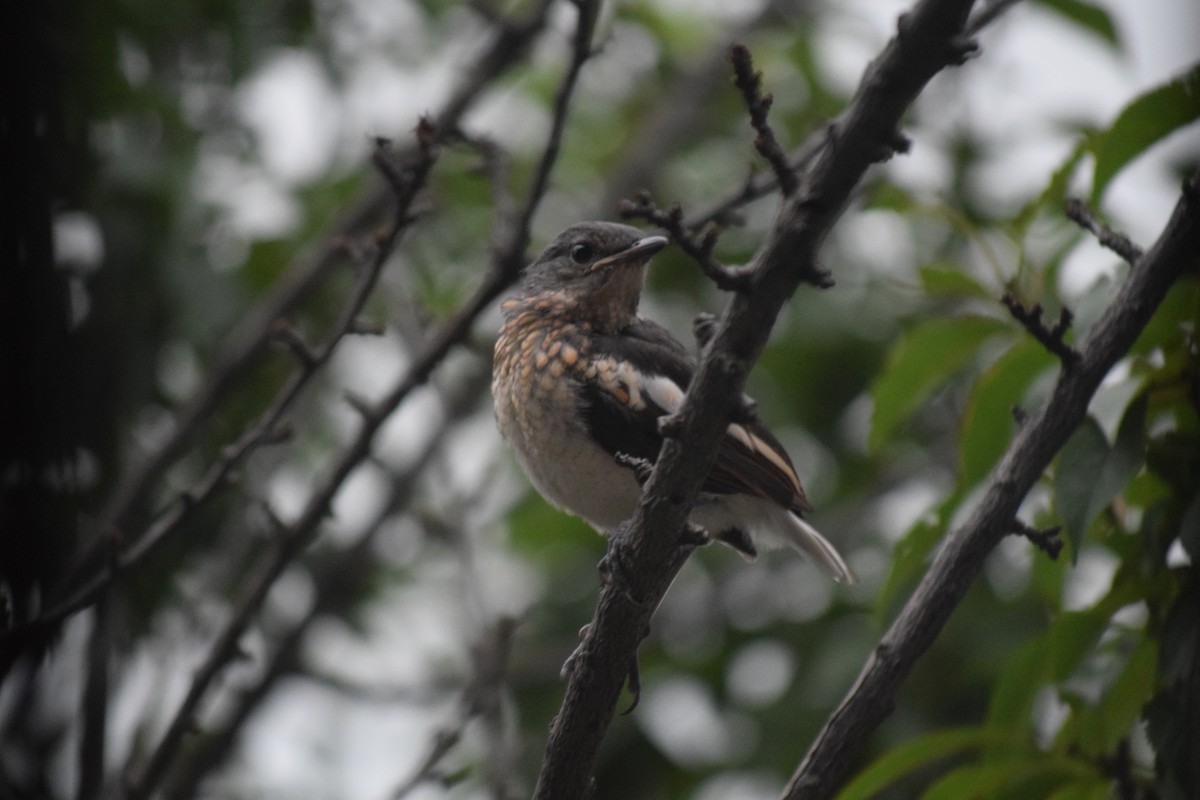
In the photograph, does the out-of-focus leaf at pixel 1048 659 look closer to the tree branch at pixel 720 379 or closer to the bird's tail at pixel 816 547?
the bird's tail at pixel 816 547

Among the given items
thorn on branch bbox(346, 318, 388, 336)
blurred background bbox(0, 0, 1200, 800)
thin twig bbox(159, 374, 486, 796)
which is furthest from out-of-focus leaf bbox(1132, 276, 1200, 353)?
thin twig bbox(159, 374, 486, 796)

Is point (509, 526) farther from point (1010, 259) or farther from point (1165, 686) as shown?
point (1165, 686)

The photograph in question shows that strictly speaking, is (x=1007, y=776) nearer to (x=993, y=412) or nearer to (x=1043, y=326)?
(x=993, y=412)

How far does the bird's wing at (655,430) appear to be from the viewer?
11.2 feet

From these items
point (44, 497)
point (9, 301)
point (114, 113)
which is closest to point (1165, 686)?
point (44, 497)

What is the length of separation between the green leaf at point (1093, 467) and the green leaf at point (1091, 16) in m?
2.49

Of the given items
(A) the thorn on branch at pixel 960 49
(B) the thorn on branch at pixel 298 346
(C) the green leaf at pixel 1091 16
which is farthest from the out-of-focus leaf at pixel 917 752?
(C) the green leaf at pixel 1091 16

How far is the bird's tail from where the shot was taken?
3781 millimetres

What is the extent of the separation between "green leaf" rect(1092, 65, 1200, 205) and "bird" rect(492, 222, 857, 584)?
1.10m

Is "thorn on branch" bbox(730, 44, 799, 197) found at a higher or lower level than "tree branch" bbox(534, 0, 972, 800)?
higher

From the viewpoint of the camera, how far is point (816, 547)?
384 cm

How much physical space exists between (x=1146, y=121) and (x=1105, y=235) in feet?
1.28

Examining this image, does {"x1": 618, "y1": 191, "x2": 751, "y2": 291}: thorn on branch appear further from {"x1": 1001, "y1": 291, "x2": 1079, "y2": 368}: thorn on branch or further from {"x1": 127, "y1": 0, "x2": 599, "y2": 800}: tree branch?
{"x1": 127, "y1": 0, "x2": 599, "y2": 800}: tree branch

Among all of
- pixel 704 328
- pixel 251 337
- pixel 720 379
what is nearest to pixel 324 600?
pixel 251 337
